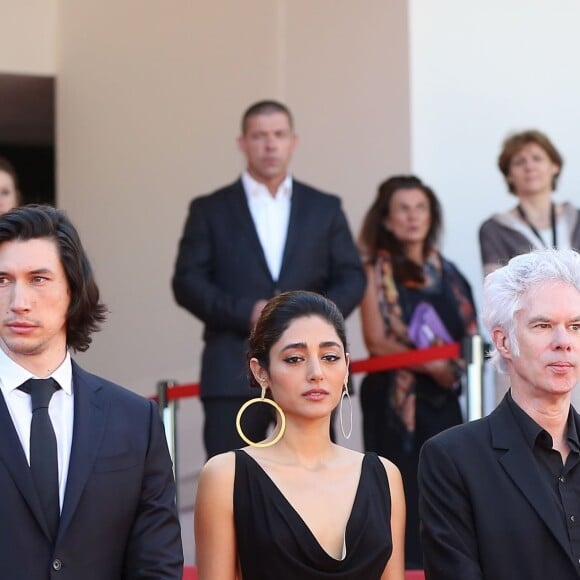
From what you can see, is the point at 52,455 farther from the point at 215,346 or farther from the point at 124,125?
the point at 124,125

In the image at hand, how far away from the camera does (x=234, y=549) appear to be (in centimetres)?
451

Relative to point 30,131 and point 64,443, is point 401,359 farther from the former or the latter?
point 30,131

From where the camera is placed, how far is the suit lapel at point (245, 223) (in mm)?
7180

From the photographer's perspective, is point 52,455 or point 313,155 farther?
point 313,155

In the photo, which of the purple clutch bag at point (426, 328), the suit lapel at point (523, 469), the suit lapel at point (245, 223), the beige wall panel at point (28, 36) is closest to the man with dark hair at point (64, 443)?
the suit lapel at point (523, 469)

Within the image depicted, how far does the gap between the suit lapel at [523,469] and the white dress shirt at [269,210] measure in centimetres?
299

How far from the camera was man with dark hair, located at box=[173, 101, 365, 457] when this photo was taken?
22.8 feet

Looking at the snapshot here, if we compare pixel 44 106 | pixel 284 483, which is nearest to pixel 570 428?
pixel 284 483

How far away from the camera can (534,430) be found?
14.1ft

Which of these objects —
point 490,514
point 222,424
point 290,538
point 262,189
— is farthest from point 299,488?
point 262,189

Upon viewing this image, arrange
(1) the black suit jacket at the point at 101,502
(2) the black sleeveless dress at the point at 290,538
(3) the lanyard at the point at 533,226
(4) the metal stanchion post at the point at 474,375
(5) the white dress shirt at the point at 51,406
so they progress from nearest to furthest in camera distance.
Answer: (1) the black suit jacket at the point at 101,502 → (5) the white dress shirt at the point at 51,406 → (2) the black sleeveless dress at the point at 290,538 → (4) the metal stanchion post at the point at 474,375 → (3) the lanyard at the point at 533,226

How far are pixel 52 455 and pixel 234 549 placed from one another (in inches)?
30.7

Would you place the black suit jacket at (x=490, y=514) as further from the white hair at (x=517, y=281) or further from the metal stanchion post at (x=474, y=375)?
the metal stanchion post at (x=474, y=375)

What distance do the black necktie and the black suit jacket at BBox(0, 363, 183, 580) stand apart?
1.3 inches
